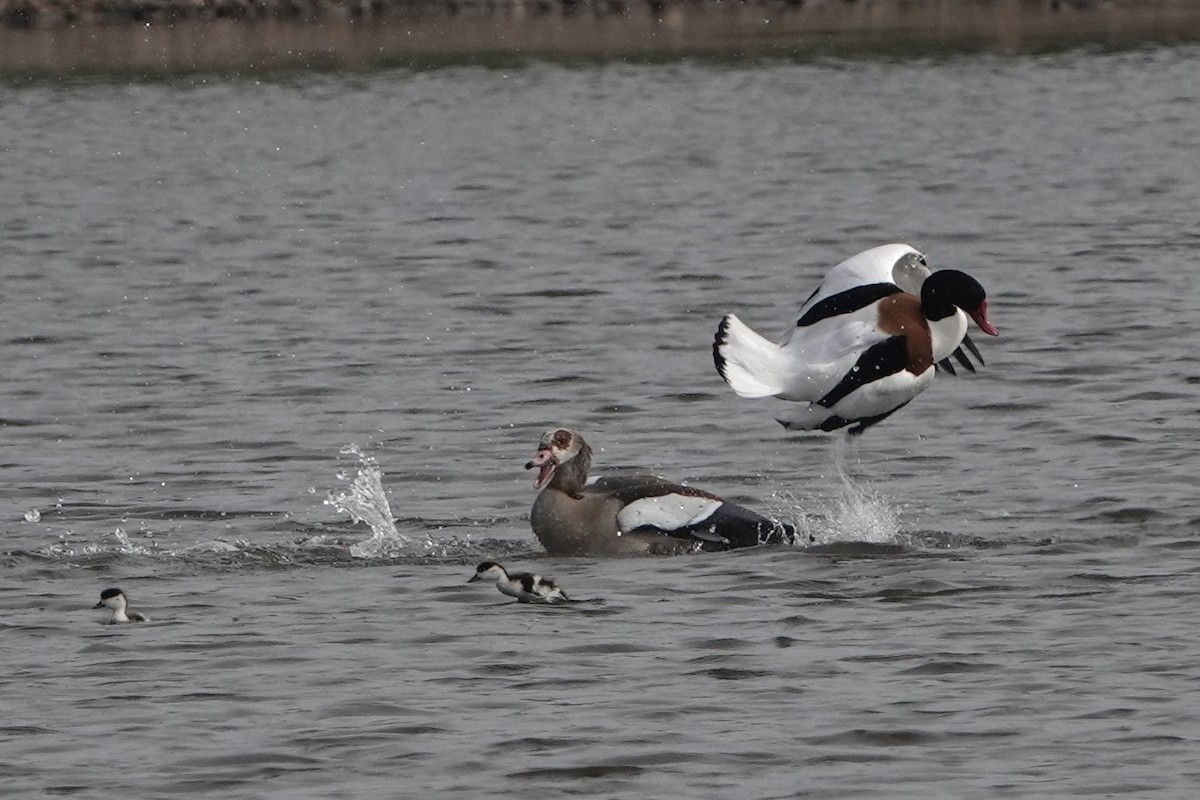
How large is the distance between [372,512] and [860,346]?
2.81m

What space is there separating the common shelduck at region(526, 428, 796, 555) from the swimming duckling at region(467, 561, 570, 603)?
1095 millimetres

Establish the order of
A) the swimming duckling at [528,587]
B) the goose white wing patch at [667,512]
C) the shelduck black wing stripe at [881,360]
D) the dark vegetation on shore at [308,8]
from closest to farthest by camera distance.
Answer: the swimming duckling at [528,587]
the shelduck black wing stripe at [881,360]
the goose white wing patch at [667,512]
the dark vegetation on shore at [308,8]

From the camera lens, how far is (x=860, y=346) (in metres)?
12.7

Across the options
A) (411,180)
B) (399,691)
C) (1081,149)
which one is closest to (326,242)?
(411,180)

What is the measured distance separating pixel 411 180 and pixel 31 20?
90.8 feet

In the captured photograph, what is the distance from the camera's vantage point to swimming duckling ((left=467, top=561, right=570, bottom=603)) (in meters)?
11.7

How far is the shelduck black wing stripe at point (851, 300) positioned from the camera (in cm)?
1288

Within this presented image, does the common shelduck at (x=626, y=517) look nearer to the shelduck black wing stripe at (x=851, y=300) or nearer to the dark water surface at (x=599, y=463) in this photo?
the dark water surface at (x=599, y=463)

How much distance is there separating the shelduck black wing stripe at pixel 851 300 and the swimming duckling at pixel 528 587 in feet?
6.70

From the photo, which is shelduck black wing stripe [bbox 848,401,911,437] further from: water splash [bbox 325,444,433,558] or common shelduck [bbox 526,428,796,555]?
water splash [bbox 325,444,433,558]

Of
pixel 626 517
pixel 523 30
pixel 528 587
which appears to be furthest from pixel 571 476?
pixel 523 30

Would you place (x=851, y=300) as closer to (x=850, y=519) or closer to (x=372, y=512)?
(x=850, y=519)

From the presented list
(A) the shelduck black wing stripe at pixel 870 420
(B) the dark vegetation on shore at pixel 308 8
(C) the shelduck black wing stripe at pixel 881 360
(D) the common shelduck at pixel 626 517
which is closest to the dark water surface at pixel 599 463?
(D) the common shelduck at pixel 626 517

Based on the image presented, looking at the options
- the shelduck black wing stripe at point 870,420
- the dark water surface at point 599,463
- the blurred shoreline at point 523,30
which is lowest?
the blurred shoreline at point 523,30
